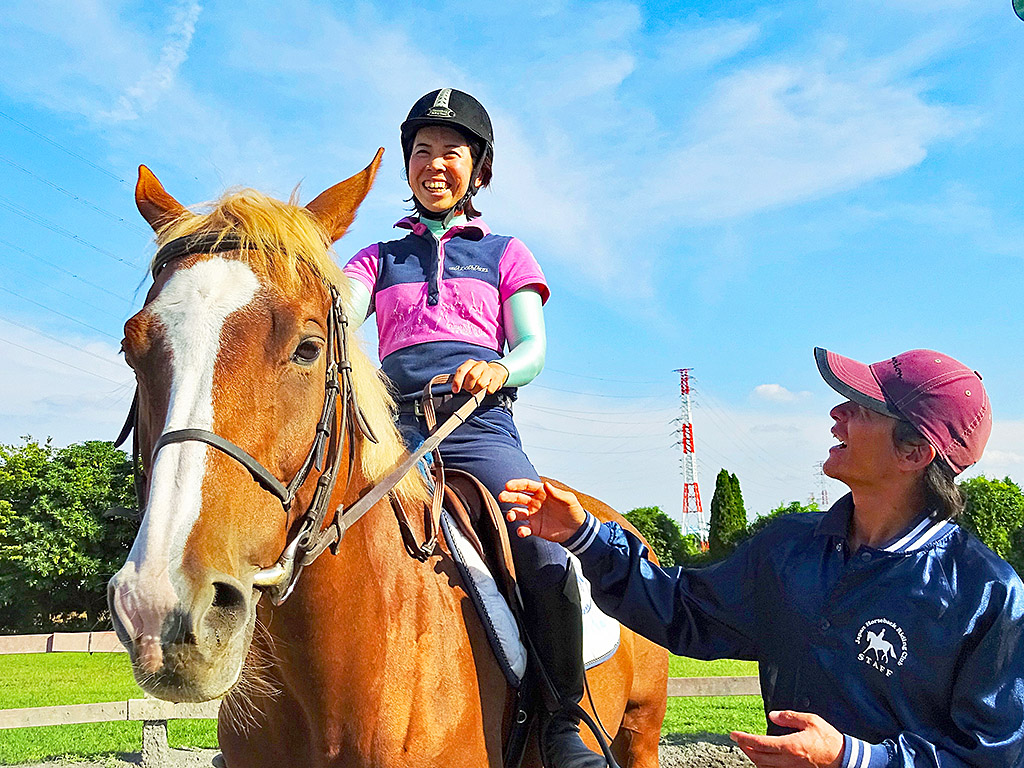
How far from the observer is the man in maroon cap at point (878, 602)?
155 cm

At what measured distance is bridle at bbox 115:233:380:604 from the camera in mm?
1612

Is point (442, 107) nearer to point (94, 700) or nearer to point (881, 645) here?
point (881, 645)

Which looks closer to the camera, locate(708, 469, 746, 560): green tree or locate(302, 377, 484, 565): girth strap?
locate(302, 377, 484, 565): girth strap

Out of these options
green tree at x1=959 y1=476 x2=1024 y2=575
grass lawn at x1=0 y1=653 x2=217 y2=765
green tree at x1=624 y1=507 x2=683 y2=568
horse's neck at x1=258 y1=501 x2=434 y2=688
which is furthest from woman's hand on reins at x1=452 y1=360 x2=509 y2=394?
green tree at x1=624 y1=507 x2=683 y2=568

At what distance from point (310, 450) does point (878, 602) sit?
4.35 feet

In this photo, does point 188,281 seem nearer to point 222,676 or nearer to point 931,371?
point 222,676

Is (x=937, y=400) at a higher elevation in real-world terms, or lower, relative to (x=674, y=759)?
higher

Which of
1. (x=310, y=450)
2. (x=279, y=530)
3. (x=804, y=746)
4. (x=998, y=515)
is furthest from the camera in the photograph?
(x=998, y=515)

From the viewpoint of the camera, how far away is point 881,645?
1.71 metres

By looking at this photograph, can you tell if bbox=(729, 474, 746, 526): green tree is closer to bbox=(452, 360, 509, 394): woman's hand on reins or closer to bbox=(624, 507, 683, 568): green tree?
bbox=(624, 507, 683, 568): green tree

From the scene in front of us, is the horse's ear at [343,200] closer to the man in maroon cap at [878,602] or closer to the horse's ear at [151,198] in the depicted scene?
the horse's ear at [151,198]

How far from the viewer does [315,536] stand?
1808 millimetres

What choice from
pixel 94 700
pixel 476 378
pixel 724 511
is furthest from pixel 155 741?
pixel 724 511

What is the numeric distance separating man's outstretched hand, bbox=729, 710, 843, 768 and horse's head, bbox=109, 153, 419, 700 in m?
1.03
